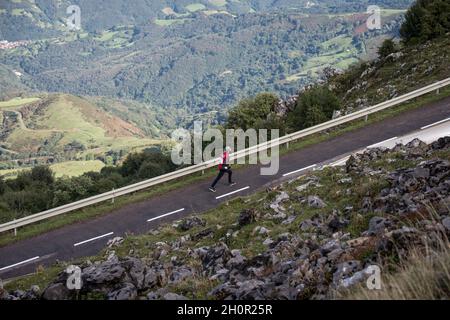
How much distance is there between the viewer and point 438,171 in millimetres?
10656

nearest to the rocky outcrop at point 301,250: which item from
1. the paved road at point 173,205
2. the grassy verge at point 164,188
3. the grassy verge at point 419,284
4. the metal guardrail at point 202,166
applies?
the grassy verge at point 419,284

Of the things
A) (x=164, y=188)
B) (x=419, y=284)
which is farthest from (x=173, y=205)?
(x=419, y=284)

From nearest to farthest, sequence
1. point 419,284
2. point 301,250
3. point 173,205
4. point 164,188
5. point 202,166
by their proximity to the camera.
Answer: point 419,284 < point 301,250 < point 173,205 < point 164,188 < point 202,166

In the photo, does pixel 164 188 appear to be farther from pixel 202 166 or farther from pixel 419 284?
pixel 419 284

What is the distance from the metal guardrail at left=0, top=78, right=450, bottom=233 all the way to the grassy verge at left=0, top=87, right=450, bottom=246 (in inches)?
8.7

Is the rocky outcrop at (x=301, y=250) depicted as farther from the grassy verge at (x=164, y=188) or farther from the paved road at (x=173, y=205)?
the grassy verge at (x=164, y=188)

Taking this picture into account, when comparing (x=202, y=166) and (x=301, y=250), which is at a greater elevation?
(x=301, y=250)

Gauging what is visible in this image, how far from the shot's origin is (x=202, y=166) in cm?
2153

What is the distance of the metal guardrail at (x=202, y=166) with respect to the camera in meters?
18.7

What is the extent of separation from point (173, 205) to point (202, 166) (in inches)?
128

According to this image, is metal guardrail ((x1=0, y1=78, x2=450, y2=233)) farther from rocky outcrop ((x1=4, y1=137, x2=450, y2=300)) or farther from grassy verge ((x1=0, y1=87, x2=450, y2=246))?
rocky outcrop ((x1=4, y1=137, x2=450, y2=300))

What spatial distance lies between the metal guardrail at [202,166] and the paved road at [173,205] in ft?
3.37

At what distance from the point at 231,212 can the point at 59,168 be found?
181113 mm

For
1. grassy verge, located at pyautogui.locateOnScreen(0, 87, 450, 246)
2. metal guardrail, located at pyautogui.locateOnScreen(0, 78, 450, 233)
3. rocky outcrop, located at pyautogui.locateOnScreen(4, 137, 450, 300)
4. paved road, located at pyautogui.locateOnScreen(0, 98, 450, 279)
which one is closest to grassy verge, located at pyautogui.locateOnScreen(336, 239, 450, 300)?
rocky outcrop, located at pyautogui.locateOnScreen(4, 137, 450, 300)
